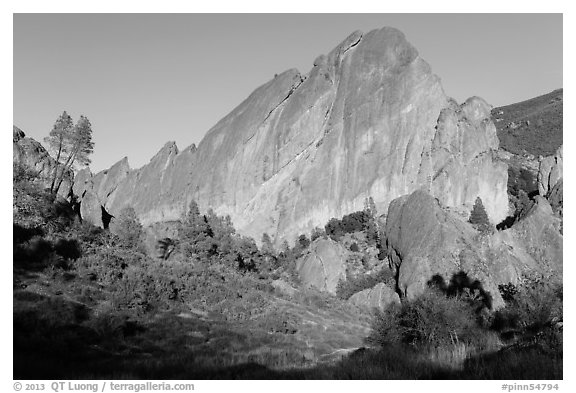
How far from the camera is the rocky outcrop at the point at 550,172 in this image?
328ft

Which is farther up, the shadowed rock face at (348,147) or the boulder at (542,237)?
the shadowed rock face at (348,147)

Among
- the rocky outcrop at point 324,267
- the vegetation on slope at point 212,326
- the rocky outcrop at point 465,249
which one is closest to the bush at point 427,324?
the vegetation on slope at point 212,326

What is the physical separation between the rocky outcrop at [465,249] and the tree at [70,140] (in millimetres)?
39637

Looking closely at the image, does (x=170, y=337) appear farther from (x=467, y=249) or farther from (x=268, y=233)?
(x=268, y=233)

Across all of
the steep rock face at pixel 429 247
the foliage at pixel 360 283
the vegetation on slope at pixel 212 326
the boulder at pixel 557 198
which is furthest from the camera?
the boulder at pixel 557 198

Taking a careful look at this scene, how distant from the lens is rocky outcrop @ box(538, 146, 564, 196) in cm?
9988

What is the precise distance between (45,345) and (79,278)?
7.01 meters

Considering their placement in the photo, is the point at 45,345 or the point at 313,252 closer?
the point at 45,345

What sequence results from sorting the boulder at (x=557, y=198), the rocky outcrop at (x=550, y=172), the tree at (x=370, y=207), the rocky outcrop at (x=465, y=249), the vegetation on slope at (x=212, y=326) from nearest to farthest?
the vegetation on slope at (x=212, y=326) < the rocky outcrop at (x=465, y=249) < the boulder at (x=557, y=198) < the rocky outcrop at (x=550, y=172) < the tree at (x=370, y=207)

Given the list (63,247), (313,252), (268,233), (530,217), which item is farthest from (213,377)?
(268,233)

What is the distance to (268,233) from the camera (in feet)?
367

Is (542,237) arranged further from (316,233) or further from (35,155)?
(35,155)

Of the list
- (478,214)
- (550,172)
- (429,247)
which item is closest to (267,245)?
(478,214)

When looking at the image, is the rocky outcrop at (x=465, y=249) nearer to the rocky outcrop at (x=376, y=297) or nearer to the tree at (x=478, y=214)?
the rocky outcrop at (x=376, y=297)
